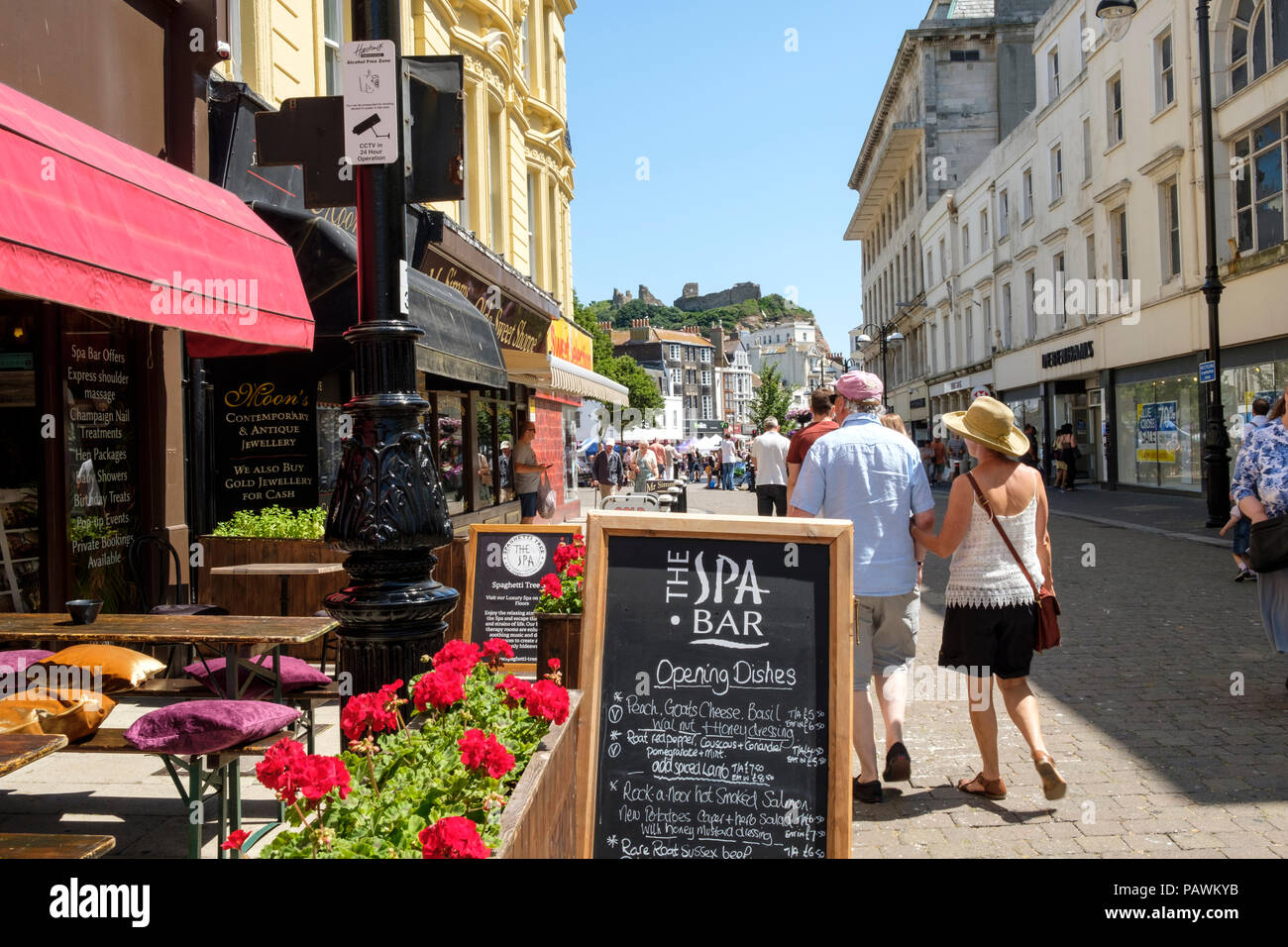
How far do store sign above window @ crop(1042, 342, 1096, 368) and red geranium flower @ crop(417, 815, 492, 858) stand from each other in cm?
2997

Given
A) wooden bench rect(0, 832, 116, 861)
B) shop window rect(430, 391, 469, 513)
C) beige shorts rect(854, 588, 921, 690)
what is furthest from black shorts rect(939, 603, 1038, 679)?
shop window rect(430, 391, 469, 513)

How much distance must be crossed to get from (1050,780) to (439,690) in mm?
3006

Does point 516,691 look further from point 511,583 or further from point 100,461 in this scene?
point 100,461

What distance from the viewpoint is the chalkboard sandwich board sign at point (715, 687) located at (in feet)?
10.8

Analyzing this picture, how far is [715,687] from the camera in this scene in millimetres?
3443

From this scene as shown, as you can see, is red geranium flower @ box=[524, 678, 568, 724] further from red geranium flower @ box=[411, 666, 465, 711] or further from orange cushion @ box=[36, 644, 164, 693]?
orange cushion @ box=[36, 644, 164, 693]

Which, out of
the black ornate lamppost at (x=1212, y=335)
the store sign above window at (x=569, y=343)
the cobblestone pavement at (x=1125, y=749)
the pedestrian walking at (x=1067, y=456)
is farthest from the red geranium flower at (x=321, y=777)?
the pedestrian walking at (x=1067, y=456)

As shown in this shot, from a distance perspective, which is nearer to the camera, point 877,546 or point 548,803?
point 548,803

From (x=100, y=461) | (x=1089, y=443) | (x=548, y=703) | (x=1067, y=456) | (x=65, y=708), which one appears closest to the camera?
(x=548, y=703)

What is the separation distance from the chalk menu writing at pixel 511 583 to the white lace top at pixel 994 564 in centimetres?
266

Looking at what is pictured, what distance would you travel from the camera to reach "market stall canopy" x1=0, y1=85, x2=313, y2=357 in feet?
15.5

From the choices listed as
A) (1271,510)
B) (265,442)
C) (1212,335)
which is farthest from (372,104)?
(1212,335)
